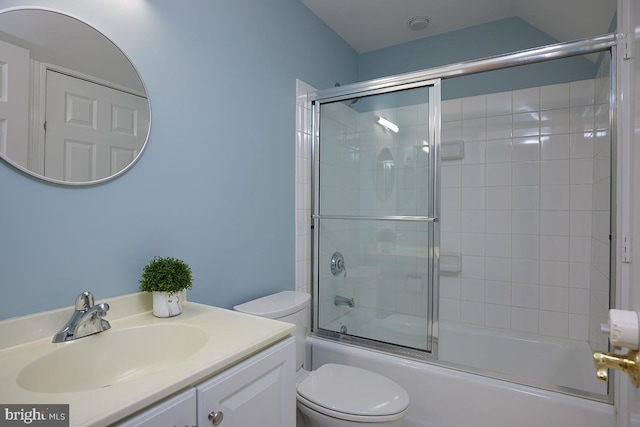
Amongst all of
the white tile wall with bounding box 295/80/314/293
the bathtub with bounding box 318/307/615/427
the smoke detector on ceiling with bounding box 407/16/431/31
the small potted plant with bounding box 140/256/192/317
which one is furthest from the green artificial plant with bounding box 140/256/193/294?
the smoke detector on ceiling with bounding box 407/16/431/31

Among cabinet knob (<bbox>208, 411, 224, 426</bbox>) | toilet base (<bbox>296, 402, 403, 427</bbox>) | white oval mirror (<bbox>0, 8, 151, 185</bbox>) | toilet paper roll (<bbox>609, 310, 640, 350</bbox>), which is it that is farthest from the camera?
toilet base (<bbox>296, 402, 403, 427</bbox>)

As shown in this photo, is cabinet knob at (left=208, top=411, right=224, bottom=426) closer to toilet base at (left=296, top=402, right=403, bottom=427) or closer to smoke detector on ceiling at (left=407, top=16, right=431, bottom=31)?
toilet base at (left=296, top=402, right=403, bottom=427)

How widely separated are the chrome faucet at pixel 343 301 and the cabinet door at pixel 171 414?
1.57 metres

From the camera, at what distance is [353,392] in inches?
60.1

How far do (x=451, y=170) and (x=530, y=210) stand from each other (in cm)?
60

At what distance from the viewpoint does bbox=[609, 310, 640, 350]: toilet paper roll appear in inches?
19.6

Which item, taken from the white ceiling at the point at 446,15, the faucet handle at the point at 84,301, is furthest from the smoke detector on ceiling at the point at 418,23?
→ the faucet handle at the point at 84,301

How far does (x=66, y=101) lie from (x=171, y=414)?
97cm

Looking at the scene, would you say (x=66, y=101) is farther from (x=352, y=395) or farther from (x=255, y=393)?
(x=352, y=395)

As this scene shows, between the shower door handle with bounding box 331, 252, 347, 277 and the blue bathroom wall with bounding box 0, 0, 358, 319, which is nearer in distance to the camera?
the blue bathroom wall with bounding box 0, 0, 358, 319

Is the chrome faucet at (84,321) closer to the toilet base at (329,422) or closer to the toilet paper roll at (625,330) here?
the toilet base at (329,422)

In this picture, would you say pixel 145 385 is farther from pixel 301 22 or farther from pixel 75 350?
pixel 301 22

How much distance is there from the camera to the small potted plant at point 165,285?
1.18 m

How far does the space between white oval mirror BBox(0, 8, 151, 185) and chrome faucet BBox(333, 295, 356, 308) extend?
155cm
